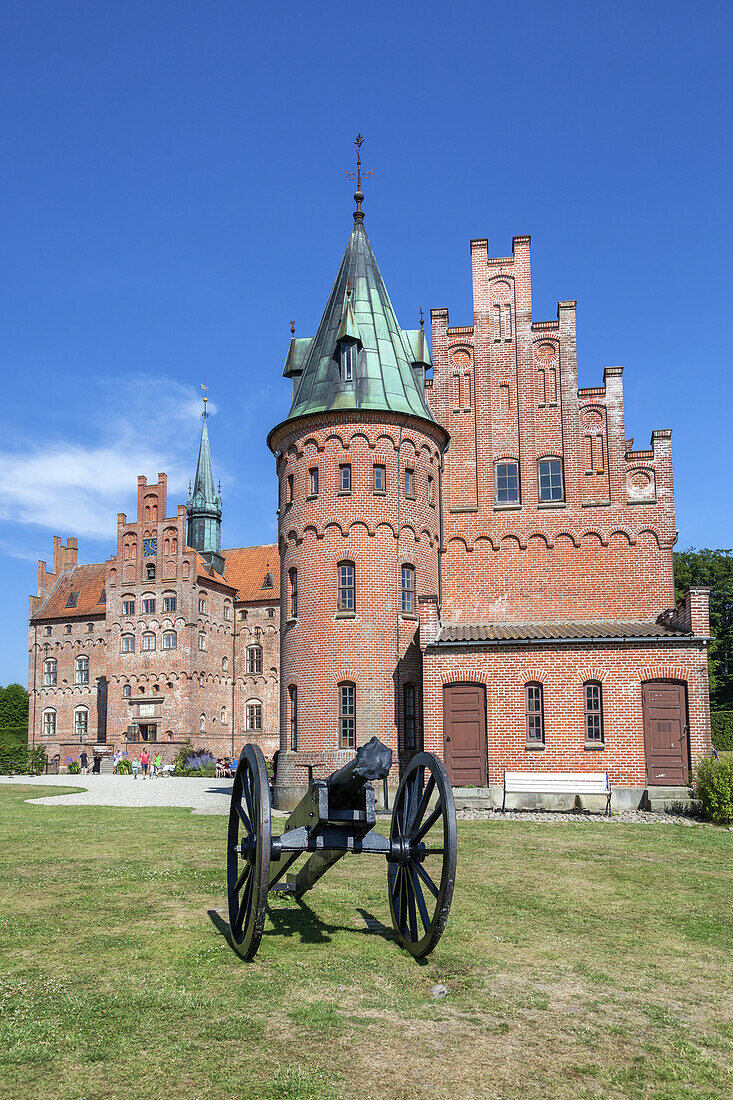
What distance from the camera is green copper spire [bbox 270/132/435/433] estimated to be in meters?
25.0

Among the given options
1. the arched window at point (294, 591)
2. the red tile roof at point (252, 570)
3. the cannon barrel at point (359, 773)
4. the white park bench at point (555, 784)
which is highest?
the red tile roof at point (252, 570)

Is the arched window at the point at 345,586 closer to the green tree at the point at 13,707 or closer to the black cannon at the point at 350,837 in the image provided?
the black cannon at the point at 350,837

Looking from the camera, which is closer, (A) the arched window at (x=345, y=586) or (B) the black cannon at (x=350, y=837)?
(B) the black cannon at (x=350, y=837)

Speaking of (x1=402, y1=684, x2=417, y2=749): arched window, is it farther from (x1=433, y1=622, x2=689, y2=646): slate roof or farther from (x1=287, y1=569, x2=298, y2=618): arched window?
(x1=287, y1=569, x2=298, y2=618): arched window

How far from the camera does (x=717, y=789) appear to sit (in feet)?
59.3

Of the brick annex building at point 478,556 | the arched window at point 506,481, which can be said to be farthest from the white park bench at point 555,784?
the arched window at point 506,481

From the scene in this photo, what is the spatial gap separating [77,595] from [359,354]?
144 feet

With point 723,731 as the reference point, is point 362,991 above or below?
above

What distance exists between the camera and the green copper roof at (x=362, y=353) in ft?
82.0

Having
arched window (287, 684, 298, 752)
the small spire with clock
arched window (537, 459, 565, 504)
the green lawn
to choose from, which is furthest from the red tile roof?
the green lawn

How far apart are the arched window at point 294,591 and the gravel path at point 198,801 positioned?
545 centimetres

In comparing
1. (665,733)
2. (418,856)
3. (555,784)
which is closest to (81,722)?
(555,784)

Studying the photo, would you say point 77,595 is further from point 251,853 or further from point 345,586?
point 251,853

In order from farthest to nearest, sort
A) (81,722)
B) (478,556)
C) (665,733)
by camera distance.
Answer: (81,722) → (478,556) → (665,733)
